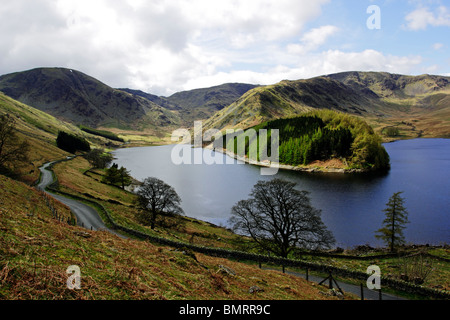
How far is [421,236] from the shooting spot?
46.8 m

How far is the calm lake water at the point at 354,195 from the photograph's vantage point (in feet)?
163

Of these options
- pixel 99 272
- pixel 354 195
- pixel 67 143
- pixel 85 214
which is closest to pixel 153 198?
pixel 85 214

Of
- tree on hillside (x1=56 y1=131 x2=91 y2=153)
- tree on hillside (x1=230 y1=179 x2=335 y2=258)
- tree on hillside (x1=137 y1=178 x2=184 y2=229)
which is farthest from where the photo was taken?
tree on hillside (x1=56 y1=131 x2=91 y2=153)

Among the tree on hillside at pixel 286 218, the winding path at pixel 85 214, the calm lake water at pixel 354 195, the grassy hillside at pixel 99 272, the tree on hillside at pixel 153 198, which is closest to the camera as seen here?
the grassy hillside at pixel 99 272

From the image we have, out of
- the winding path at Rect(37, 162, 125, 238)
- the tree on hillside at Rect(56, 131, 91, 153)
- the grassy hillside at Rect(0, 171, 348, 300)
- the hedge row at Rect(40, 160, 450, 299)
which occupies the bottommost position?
the hedge row at Rect(40, 160, 450, 299)

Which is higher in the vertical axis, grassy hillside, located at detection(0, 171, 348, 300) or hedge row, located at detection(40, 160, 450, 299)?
grassy hillside, located at detection(0, 171, 348, 300)

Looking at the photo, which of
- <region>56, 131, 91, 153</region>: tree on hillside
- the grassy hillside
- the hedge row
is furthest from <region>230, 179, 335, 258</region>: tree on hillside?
<region>56, 131, 91, 153</region>: tree on hillside

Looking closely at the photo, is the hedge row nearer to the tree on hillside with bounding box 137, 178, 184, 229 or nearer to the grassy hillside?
the grassy hillside

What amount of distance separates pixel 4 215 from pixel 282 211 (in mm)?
32847

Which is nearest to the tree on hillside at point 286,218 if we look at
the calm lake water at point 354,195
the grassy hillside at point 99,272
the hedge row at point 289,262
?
the hedge row at point 289,262

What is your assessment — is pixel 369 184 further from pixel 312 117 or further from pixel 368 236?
pixel 312 117

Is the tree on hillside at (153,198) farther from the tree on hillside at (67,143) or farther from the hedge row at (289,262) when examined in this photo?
the tree on hillside at (67,143)

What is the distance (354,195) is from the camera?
7294 centimetres

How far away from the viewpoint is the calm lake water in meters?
49.8
